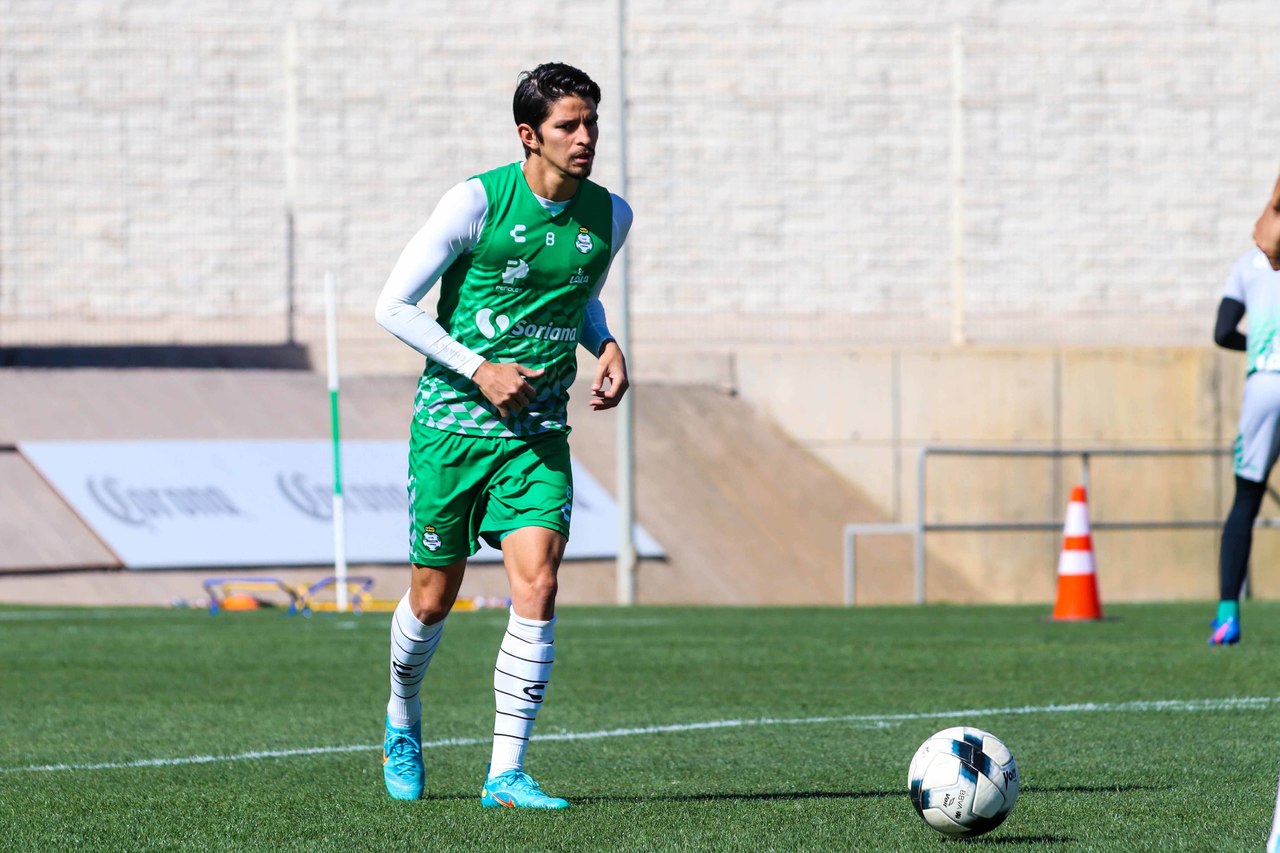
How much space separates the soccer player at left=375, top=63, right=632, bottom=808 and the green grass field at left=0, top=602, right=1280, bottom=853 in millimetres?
566

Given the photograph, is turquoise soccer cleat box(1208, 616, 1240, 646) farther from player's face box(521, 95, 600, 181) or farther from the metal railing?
the metal railing

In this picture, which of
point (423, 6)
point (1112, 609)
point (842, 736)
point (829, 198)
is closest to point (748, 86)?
point (829, 198)

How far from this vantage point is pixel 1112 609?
1599cm

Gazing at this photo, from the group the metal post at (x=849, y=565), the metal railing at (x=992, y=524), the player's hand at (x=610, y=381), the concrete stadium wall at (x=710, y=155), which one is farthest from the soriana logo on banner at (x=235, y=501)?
the player's hand at (x=610, y=381)

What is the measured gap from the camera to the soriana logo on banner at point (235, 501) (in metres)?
19.9

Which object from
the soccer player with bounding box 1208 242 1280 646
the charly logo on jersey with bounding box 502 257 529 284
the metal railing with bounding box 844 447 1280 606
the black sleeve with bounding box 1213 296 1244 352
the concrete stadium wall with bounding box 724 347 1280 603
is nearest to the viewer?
the charly logo on jersey with bounding box 502 257 529 284

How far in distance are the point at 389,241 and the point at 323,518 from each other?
620 cm

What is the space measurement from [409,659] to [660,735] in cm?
169

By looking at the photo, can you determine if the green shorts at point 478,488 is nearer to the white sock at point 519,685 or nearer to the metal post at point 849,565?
the white sock at point 519,685

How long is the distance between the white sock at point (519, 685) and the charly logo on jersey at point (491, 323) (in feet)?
2.55

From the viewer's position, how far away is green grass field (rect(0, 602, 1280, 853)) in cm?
532

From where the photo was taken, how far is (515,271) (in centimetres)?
591

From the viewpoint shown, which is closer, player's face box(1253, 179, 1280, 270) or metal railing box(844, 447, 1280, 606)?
player's face box(1253, 179, 1280, 270)

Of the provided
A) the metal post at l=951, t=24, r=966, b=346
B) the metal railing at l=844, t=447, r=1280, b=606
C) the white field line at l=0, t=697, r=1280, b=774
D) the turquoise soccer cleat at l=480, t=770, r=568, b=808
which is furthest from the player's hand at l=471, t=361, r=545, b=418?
the metal post at l=951, t=24, r=966, b=346
